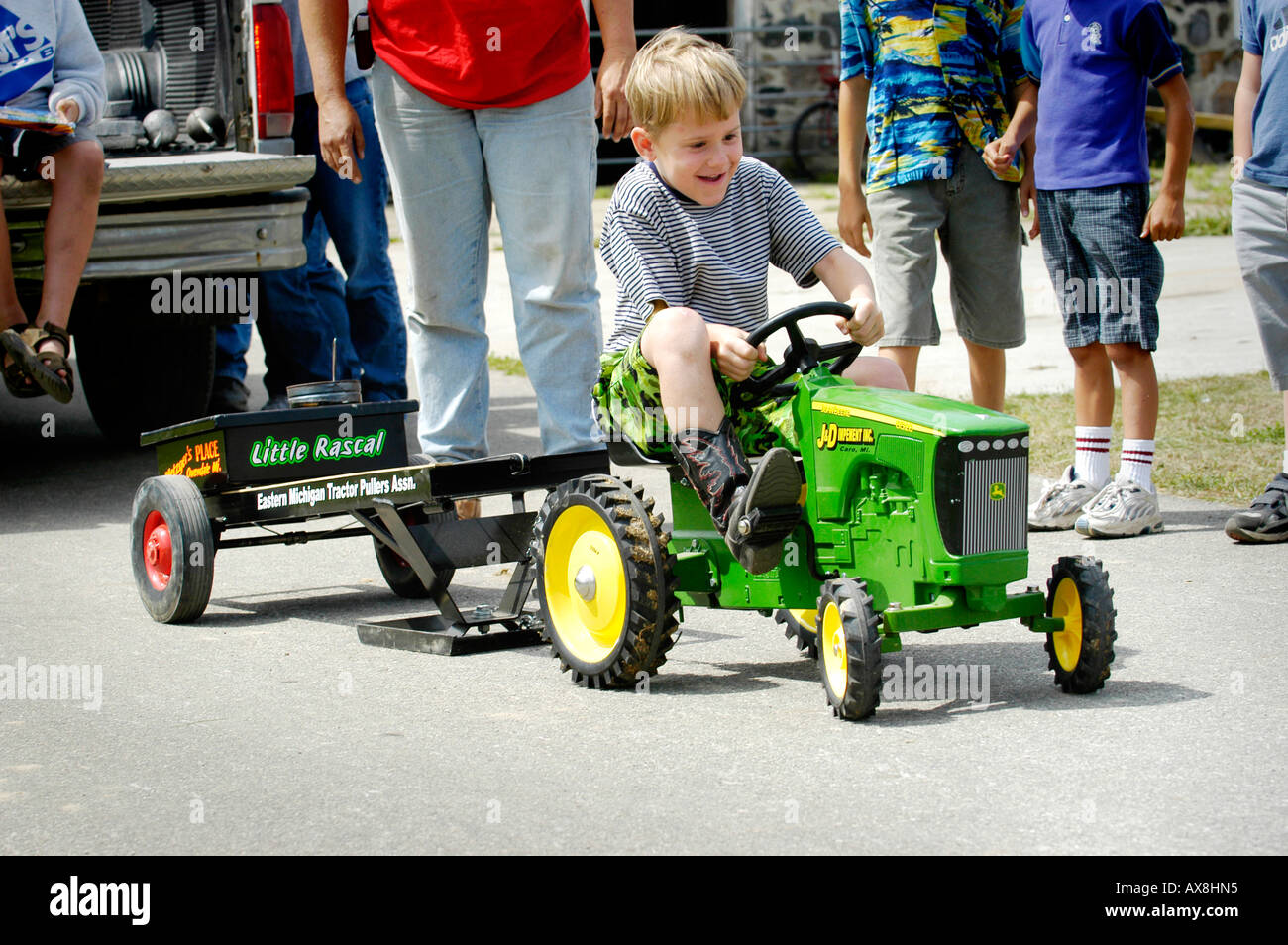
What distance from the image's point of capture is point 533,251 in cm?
490

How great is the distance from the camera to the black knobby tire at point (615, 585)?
374 cm

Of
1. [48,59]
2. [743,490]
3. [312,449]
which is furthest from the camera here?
[48,59]

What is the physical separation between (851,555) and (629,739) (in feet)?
2.08

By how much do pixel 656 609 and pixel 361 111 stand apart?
388cm

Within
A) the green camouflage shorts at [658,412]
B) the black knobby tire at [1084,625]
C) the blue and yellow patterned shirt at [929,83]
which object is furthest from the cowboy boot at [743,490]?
the blue and yellow patterned shirt at [929,83]

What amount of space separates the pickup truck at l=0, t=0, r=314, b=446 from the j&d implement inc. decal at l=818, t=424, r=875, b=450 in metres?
3.42

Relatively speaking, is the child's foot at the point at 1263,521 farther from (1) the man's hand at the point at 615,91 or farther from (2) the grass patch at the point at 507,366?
(2) the grass patch at the point at 507,366

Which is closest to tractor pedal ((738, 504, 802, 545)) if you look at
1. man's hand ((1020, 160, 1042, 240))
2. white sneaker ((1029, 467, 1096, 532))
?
white sneaker ((1029, 467, 1096, 532))

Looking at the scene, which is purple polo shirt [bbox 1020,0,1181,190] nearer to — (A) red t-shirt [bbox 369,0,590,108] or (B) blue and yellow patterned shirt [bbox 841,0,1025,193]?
(B) blue and yellow patterned shirt [bbox 841,0,1025,193]

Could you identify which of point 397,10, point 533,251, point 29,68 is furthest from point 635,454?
point 29,68

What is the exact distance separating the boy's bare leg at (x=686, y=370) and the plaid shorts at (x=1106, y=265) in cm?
222

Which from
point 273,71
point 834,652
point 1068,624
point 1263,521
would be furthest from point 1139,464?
point 273,71

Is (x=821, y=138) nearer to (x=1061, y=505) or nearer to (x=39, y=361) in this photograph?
(x=1061, y=505)

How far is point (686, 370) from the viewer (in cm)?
369
